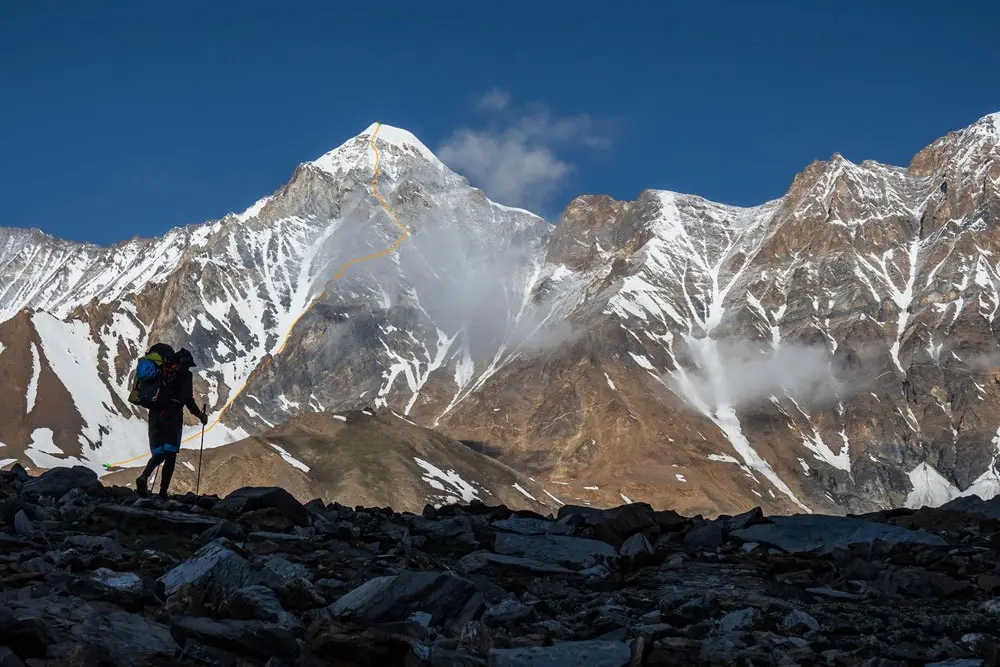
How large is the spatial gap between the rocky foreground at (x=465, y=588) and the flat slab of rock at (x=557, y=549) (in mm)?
42

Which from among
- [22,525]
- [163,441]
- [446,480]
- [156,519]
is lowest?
[22,525]

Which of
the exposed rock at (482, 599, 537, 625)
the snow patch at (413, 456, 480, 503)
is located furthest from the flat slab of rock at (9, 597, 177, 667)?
the snow patch at (413, 456, 480, 503)

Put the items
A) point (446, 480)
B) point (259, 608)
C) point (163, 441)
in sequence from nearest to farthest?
point (259, 608) < point (163, 441) < point (446, 480)

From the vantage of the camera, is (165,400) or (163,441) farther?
(163,441)

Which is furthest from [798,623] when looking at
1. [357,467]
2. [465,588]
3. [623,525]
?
[357,467]

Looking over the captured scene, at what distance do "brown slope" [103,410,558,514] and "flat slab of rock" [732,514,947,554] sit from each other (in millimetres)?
123325

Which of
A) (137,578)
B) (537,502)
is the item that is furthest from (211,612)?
(537,502)

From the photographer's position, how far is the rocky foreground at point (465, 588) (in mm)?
8359

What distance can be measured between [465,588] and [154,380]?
11.5 metres

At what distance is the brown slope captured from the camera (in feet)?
477

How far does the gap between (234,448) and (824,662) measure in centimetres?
15451

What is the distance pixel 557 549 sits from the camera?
48.5 feet

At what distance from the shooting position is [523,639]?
9234 millimetres

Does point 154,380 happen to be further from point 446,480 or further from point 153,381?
point 446,480
